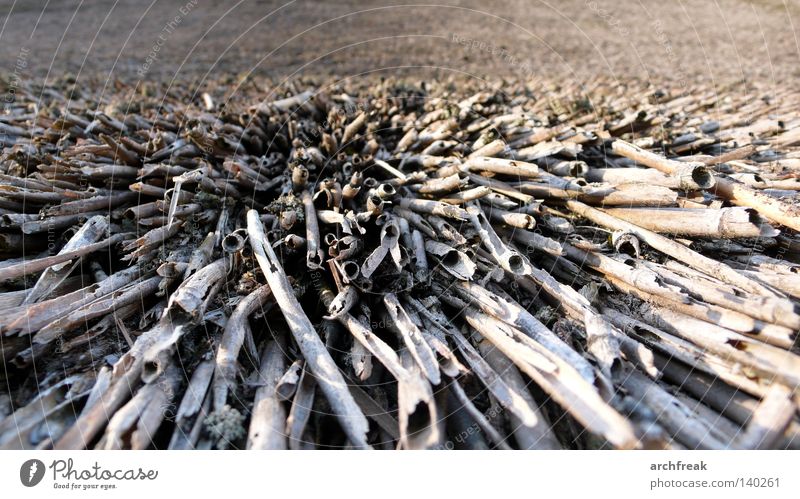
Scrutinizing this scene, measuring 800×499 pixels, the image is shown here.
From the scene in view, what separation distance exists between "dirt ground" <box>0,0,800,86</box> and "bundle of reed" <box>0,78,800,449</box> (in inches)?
185

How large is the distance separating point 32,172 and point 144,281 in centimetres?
207

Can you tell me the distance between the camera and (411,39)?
9.41 m

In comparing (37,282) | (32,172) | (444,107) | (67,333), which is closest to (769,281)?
(444,107)

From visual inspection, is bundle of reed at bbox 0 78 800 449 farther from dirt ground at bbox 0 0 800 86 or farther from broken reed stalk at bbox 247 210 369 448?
dirt ground at bbox 0 0 800 86

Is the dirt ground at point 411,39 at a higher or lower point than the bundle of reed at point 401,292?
higher

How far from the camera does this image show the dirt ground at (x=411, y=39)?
8.26 metres

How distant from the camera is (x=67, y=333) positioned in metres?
2.54

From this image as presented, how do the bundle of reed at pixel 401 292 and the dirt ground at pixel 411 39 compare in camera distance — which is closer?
the bundle of reed at pixel 401 292
